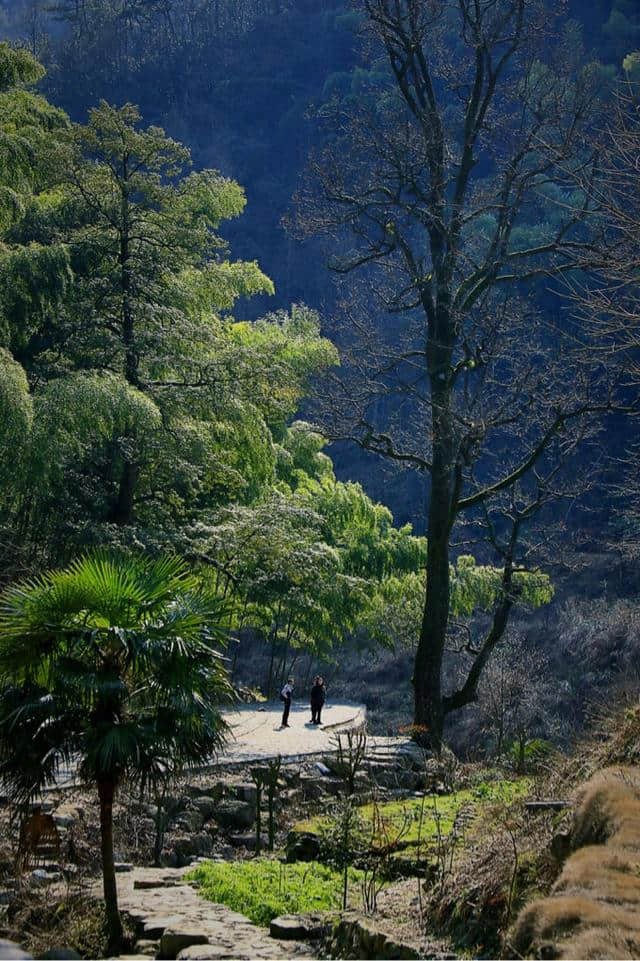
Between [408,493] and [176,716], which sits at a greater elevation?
[408,493]

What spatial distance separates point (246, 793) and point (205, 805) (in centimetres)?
72

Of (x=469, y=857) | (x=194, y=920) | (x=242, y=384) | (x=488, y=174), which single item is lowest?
(x=194, y=920)

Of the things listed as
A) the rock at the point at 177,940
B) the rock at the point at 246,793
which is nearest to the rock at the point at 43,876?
the rock at the point at 177,940

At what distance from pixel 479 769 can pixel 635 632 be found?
20134 millimetres

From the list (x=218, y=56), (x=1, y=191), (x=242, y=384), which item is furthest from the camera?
(x=218, y=56)

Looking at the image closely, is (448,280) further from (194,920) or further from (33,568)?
(194,920)

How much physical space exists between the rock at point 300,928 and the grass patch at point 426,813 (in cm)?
150

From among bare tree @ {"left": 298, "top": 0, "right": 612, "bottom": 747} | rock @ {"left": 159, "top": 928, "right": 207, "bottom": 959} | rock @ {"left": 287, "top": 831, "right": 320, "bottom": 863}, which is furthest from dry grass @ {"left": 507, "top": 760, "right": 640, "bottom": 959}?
bare tree @ {"left": 298, "top": 0, "right": 612, "bottom": 747}

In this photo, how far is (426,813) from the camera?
11.6m

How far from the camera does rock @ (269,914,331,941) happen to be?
7.93 metres

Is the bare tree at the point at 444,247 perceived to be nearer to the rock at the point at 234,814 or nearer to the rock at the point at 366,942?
the rock at the point at 234,814

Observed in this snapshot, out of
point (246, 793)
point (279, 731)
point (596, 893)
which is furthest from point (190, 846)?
point (279, 731)

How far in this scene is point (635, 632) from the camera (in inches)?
1341

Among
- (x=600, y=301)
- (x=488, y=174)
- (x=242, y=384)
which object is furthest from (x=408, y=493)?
(x=600, y=301)
